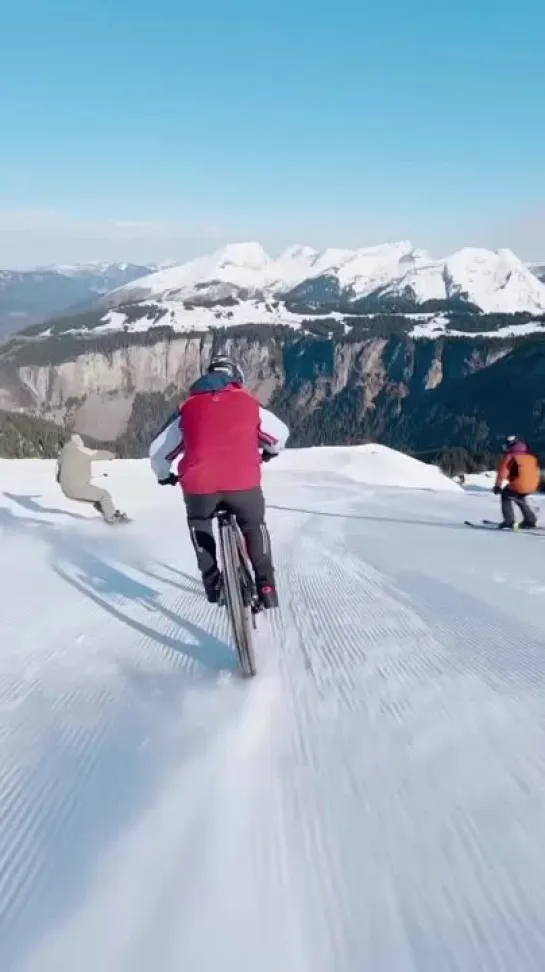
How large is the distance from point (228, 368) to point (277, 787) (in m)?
3.03

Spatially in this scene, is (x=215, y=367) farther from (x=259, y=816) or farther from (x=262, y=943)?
(x=262, y=943)

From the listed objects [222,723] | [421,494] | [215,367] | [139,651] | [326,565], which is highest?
[215,367]

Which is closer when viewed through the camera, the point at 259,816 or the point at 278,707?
the point at 259,816

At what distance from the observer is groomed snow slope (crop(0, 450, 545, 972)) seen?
2.40 metres

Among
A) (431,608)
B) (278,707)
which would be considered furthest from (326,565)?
(278,707)

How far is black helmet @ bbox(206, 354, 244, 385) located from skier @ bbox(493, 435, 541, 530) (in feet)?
33.5

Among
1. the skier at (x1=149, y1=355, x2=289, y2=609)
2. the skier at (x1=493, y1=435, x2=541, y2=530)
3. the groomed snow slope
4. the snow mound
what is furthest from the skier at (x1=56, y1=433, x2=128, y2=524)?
the snow mound

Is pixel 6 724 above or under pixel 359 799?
under

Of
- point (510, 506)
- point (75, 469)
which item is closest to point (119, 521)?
point (75, 469)

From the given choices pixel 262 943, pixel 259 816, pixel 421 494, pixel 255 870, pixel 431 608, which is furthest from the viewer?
pixel 421 494

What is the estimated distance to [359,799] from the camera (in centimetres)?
325

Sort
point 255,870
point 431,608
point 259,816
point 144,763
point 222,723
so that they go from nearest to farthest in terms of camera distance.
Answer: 1. point 255,870
2. point 259,816
3. point 144,763
4. point 222,723
5. point 431,608

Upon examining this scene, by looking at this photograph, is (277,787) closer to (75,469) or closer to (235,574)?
(235,574)

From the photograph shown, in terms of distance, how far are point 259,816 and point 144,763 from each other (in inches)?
30.1
